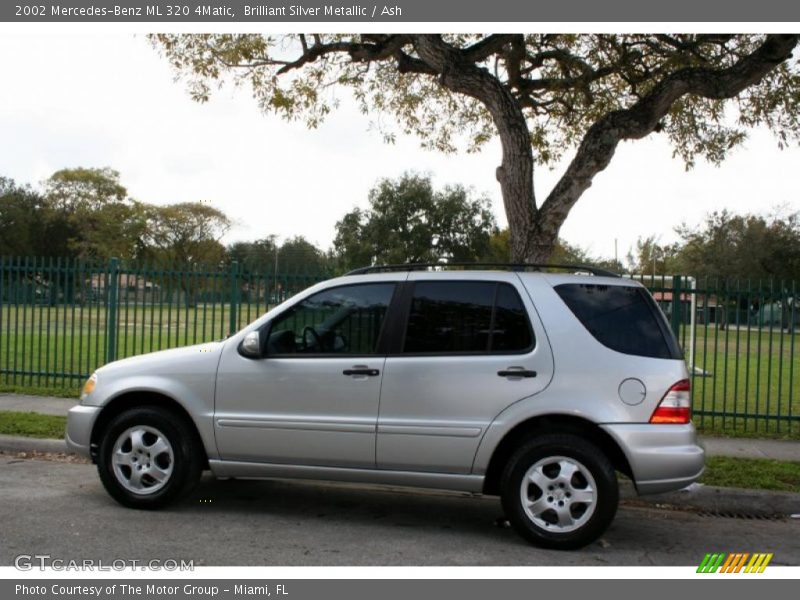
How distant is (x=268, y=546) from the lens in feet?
17.5

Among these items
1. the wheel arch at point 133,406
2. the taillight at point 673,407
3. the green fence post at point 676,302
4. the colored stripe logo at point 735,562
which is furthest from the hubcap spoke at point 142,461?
the green fence post at point 676,302

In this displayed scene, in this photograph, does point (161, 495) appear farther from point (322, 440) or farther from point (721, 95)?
point (721, 95)

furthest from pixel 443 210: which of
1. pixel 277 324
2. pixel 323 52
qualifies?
pixel 277 324

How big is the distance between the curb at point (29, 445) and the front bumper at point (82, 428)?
7.44ft

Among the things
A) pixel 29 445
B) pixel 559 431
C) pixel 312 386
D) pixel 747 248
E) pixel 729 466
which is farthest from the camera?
pixel 747 248

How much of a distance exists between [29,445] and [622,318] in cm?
626

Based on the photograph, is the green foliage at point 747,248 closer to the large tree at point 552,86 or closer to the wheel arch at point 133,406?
the large tree at point 552,86

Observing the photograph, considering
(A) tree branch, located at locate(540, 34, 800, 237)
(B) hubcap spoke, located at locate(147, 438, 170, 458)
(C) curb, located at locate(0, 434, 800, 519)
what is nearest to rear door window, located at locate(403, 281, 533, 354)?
(B) hubcap spoke, located at locate(147, 438, 170, 458)

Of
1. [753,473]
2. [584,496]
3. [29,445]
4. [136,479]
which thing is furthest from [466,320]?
[29,445]

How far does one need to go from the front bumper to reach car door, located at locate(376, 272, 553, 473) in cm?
229

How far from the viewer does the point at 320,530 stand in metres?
5.79

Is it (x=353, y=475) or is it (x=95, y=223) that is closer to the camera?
(x=353, y=475)

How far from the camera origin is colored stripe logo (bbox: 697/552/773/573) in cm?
514

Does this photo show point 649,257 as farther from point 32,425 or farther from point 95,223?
point 32,425
